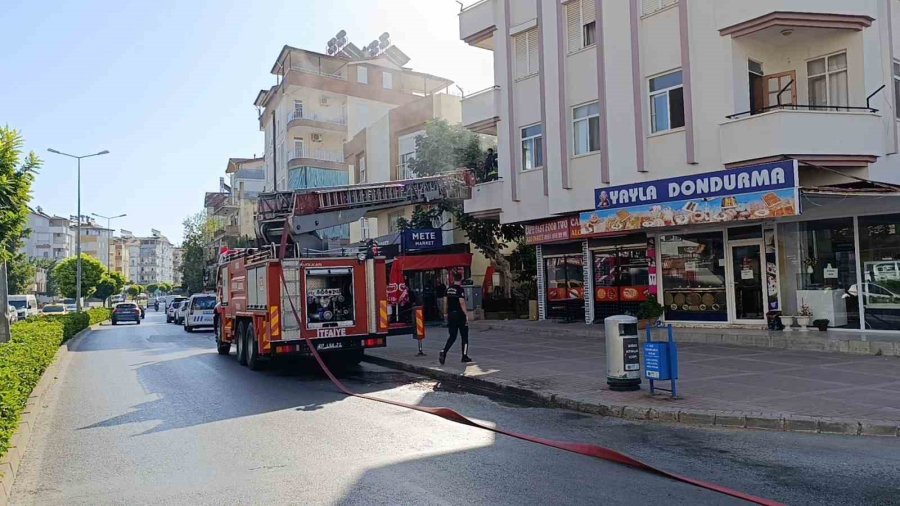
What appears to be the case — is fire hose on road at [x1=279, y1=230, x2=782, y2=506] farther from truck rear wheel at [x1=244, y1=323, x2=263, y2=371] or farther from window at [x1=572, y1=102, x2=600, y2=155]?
window at [x1=572, y1=102, x2=600, y2=155]

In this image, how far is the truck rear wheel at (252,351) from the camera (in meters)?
14.4

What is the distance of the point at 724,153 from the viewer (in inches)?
609

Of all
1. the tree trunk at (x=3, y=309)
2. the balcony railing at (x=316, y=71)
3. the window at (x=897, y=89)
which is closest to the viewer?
the tree trunk at (x=3, y=309)

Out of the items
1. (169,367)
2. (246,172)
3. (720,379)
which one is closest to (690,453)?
(720,379)

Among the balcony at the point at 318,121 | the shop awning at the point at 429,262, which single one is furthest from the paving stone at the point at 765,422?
the balcony at the point at 318,121

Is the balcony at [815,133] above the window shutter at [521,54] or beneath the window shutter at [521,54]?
beneath

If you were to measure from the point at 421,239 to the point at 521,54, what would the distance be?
27.0ft

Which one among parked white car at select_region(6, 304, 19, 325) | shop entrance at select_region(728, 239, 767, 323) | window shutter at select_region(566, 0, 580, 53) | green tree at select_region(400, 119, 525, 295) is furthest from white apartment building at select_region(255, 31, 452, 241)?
shop entrance at select_region(728, 239, 767, 323)

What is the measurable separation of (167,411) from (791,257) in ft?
45.2

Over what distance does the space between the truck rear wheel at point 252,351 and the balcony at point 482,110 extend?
11.4 meters

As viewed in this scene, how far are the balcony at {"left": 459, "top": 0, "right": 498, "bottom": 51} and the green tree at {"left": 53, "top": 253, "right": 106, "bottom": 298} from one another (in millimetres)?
42277

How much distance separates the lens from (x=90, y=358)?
18.6 m

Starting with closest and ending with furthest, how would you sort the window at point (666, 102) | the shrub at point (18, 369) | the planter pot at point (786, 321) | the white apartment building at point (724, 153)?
1. the shrub at point (18, 369)
2. the white apartment building at point (724, 153)
3. the planter pot at point (786, 321)
4. the window at point (666, 102)

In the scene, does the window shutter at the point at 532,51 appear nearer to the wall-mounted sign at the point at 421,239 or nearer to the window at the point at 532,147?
the window at the point at 532,147
